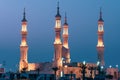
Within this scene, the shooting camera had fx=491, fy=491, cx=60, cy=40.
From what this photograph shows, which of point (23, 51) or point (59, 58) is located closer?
point (59, 58)

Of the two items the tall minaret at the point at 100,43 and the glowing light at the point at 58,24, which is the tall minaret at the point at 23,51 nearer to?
the glowing light at the point at 58,24

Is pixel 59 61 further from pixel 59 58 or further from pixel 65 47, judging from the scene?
pixel 65 47

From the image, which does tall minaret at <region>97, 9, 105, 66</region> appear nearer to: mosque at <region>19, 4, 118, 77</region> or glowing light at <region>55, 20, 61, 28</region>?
mosque at <region>19, 4, 118, 77</region>

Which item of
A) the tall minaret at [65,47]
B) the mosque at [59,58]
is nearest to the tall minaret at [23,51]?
the mosque at [59,58]

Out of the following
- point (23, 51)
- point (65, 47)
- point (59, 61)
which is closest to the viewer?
point (59, 61)

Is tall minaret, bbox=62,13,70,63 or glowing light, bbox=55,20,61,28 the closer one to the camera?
glowing light, bbox=55,20,61,28

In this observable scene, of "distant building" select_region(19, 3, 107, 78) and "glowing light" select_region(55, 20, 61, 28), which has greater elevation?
"glowing light" select_region(55, 20, 61, 28)

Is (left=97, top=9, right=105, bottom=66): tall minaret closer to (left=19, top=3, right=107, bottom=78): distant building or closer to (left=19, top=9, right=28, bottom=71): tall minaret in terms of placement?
(left=19, top=3, right=107, bottom=78): distant building

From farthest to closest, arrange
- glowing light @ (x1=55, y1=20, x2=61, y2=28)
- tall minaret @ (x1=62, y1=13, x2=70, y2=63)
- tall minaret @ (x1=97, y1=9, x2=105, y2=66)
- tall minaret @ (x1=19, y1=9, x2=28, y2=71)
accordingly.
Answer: tall minaret @ (x1=62, y1=13, x2=70, y2=63), tall minaret @ (x1=97, y1=9, x2=105, y2=66), glowing light @ (x1=55, y1=20, x2=61, y2=28), tall minaret @ (x1=19, y1=9, x2=28, y2=71)

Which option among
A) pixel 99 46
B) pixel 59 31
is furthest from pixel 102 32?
pixel 59 31

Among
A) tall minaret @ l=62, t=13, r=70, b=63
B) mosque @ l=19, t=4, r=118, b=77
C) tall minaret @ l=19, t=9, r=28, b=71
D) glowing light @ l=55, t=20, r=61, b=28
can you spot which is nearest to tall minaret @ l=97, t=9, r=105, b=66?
mosque @ l=19, t=4, r=118, b=77

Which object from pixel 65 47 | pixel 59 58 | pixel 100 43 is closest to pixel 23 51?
pixel 59 58

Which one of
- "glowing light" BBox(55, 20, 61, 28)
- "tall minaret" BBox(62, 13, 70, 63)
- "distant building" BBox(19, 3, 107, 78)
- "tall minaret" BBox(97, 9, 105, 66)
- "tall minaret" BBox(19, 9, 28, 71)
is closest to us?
"distant building" BBox(19, 3, 107, 78)

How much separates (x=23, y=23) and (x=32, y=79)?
3211cm
